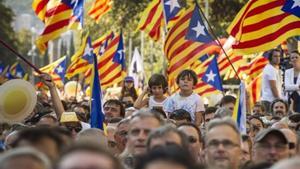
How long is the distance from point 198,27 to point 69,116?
5.64 meters

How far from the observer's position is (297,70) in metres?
17.3

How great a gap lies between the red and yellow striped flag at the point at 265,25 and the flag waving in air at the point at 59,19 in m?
4.66

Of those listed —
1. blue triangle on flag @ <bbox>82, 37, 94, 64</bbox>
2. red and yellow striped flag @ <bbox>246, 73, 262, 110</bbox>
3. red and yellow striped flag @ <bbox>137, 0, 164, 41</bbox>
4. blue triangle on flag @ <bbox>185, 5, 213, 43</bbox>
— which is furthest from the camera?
blue triangle on flag @ <bbox>82, 37, 94, 64</bbox>

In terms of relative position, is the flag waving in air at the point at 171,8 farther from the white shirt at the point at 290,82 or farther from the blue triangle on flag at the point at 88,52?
the blue triangle on flag at the point at 88,52

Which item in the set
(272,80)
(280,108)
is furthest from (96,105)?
(272,80)

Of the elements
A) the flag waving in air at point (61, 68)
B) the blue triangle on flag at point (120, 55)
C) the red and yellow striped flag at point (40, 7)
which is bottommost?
the flag waving in air at point (61, 68)

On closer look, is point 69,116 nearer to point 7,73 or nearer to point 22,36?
point 7,73

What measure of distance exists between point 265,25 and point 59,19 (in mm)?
5657

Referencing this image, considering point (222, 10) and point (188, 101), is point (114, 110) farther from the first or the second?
point (222, 10)

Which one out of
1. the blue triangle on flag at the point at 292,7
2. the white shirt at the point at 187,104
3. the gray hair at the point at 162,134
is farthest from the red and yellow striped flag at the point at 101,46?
the gray hair at the point at 162,134

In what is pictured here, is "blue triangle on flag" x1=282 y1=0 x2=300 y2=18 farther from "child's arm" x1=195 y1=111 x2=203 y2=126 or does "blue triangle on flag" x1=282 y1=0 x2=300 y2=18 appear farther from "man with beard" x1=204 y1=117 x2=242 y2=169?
"man with beard" x1=204 y1=117 x2=242 y2=169

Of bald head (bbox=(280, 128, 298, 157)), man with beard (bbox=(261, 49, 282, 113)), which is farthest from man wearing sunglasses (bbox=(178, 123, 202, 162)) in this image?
man with beard (bbox=(261, 49, 282, 113))

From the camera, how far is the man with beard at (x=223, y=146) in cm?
882

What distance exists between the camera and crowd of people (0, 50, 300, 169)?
6586 millimetres
